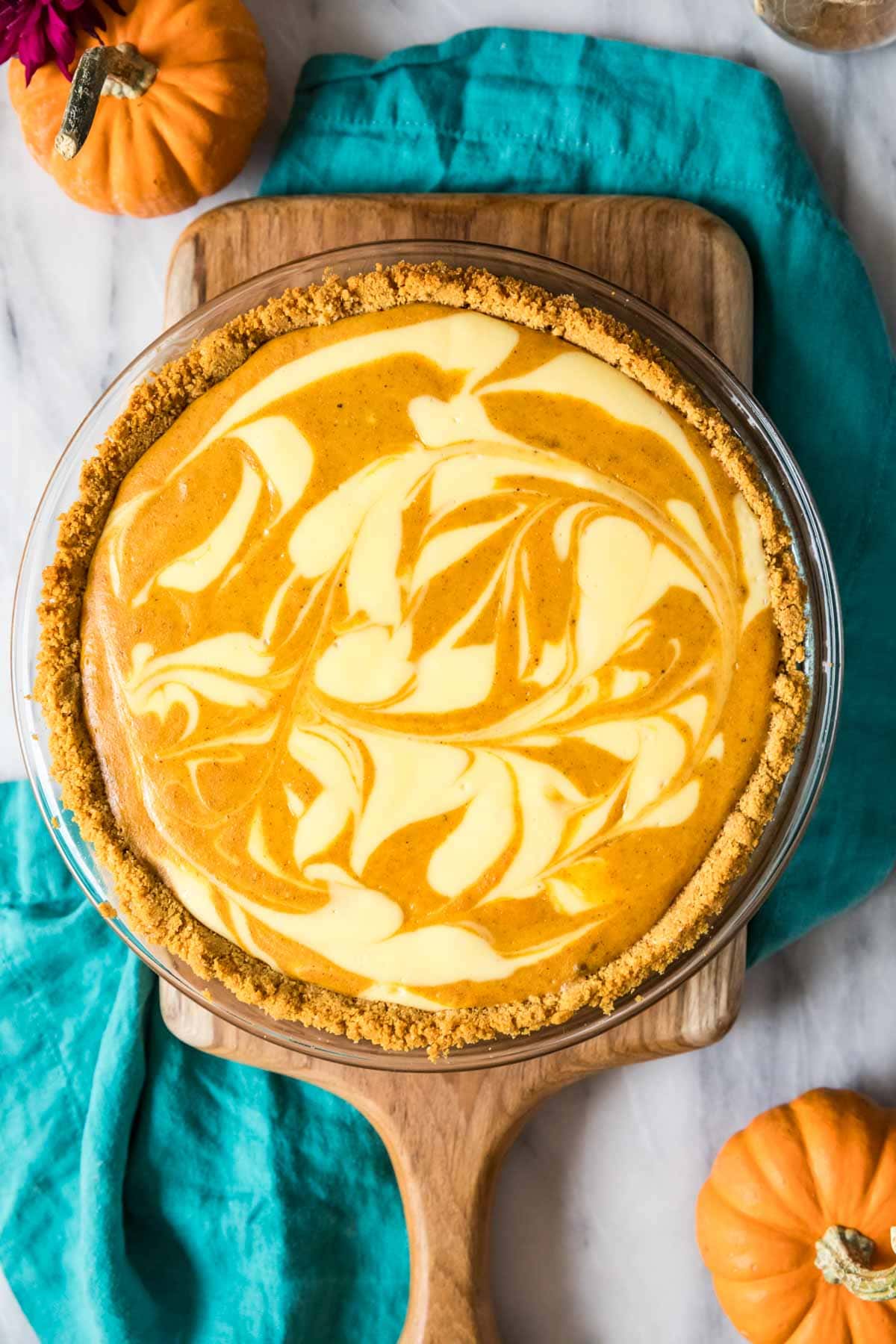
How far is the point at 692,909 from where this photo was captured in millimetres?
2012

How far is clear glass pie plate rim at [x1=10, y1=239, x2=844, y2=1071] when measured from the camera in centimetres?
207

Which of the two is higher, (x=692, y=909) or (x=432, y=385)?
(x=432, y=385)

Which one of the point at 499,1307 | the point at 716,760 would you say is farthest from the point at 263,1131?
the point at 716,760

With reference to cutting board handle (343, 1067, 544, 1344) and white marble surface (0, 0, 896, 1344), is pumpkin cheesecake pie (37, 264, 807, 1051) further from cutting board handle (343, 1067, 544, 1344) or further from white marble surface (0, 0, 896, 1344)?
white marble surface (0, 0, 896, 1344)

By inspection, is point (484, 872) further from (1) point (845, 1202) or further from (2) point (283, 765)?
(1) point (845, 1202)

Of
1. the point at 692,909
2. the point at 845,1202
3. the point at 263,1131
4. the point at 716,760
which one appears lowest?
the point at 845,1202

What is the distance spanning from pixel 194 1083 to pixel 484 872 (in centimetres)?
86

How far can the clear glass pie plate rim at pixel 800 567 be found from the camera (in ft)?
6.80

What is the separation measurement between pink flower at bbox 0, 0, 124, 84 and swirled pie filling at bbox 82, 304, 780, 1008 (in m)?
0.71

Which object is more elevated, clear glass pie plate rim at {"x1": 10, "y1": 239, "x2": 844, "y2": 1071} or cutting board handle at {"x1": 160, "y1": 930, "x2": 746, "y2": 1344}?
clear glass pie plate rim at {"x1": 10, "y1": 239, "x2": 844, "y2": 1071}

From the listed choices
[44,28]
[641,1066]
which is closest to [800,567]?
[641,1066]

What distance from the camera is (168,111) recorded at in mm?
2203

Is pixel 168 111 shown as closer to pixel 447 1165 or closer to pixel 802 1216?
pixel 447 1165

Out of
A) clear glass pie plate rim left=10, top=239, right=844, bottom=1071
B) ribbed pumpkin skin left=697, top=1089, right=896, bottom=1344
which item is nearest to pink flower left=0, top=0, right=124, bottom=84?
clear glass pie plate rim left=10, top=239, right=844, bottom=1071
